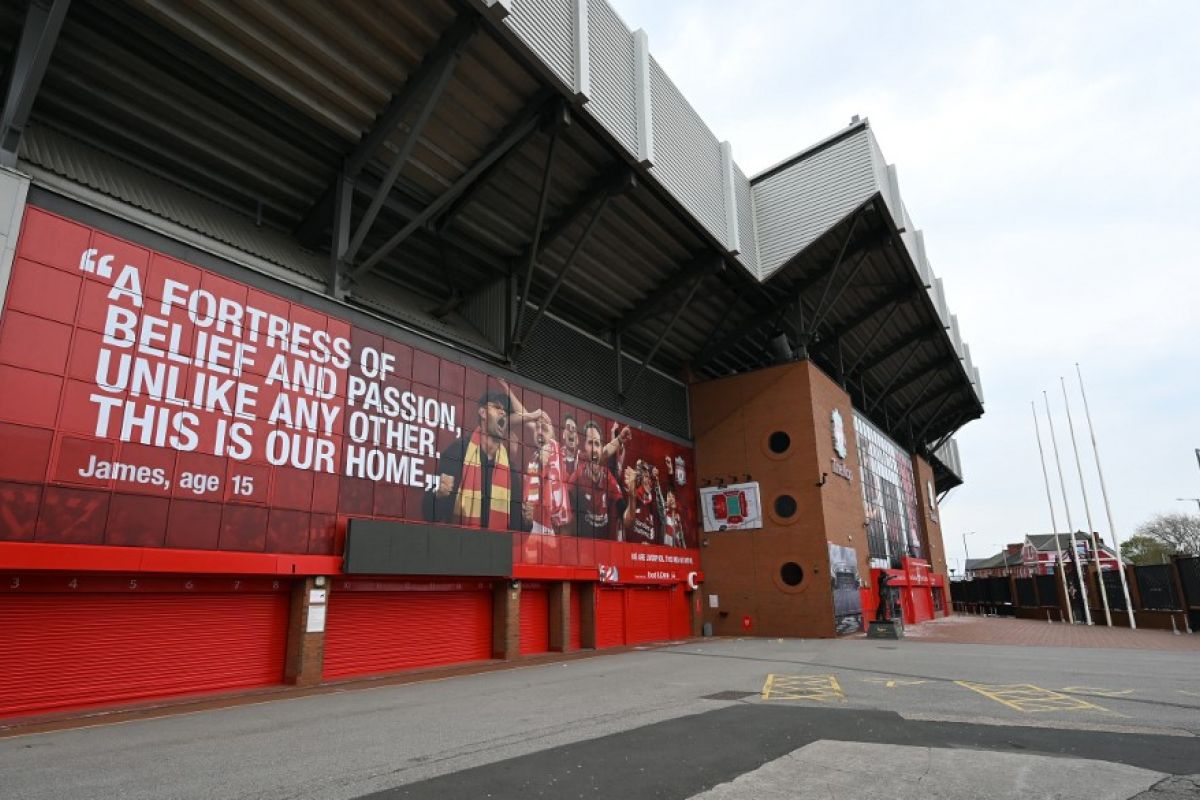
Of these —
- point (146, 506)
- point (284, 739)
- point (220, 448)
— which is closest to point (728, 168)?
point (220, 448)

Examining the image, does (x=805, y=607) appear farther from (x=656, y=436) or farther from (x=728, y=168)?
(x=728, y=168)

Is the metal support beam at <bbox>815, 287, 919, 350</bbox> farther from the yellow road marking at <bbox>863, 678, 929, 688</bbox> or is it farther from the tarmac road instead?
the yellow road marking at <bbox>863, 678, 929, 688</bbox>

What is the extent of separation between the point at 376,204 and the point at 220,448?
334 inches

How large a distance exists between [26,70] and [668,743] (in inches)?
725

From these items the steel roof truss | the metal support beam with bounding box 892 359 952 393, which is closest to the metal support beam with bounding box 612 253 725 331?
the steel roof truss

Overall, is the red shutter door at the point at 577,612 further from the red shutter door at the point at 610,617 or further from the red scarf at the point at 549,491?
the red scarf at the point at 549,491

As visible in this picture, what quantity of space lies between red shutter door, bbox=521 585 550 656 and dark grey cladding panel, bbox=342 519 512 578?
2720 mm

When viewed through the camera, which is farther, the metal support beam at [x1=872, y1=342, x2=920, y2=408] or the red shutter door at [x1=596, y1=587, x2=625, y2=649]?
the metal support beam at [x1=872, y1=342, x2=920, y2=408]

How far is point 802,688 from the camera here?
45.6ft

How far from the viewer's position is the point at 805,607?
3269 centimetres

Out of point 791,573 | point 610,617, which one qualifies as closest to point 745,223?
point 791,573

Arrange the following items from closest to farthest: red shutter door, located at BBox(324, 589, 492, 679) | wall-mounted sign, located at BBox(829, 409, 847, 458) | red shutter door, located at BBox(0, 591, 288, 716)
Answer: red shutter door, located at BBox(0, 591, 288, 716) → red shutter door, located at BBox(324, 589, 492, 679) → wall-mounted sign, located at BBox(829, 409, 847, 458)

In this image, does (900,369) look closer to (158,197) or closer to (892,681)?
(892,681)

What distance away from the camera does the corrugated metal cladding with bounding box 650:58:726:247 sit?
2559cm
